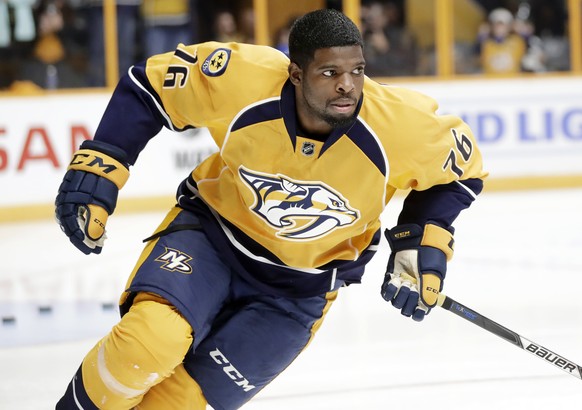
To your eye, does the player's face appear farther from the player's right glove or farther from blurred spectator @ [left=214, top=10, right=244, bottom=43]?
blurred spectator @ [left=214, top=10, right=244, bottom=43]

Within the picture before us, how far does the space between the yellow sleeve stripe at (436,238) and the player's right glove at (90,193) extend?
838 millimetres

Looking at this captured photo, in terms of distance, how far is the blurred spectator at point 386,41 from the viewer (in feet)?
30.5

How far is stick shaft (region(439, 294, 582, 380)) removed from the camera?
120 inches

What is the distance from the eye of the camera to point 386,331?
14.6 feet

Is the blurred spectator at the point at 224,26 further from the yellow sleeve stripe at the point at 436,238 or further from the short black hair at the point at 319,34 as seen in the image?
the short black hair at the point at 319,34

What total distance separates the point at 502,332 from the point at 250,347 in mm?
751

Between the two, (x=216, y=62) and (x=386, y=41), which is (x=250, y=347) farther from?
(x=386, y=41)

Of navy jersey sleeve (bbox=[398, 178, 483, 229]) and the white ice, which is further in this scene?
the white ice

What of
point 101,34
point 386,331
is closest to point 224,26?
point 101,34

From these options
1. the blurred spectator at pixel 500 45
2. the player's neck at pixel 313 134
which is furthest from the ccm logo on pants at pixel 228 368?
the blurred spectator at pixel 500 45

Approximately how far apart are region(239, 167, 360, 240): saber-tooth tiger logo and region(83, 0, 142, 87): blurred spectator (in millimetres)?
6144

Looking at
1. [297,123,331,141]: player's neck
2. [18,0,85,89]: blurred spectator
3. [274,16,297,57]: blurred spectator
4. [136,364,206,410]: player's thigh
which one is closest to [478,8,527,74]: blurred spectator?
[274,16,297,57]: blurred spectator

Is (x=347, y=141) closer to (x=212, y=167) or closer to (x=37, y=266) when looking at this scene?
(x=212, y=167)

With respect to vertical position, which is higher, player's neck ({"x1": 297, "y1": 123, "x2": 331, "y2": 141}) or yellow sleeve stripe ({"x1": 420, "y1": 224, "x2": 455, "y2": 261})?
player's neck ({"x1": 297, "y1": 123, "x2": 331, "y2": 141})
